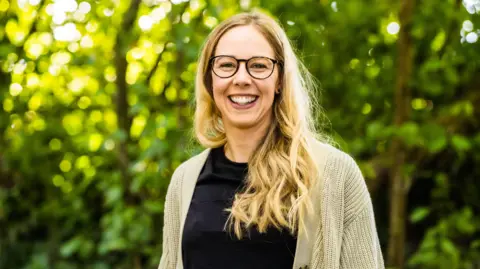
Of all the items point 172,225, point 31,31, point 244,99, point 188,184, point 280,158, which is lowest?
point 172,225

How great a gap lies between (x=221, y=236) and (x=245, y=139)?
1.05 feet

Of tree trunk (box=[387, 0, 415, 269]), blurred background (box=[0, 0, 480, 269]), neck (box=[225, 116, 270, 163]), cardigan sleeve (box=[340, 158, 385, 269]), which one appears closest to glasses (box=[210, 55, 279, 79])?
neck (box=[225, 116, 270, 163])

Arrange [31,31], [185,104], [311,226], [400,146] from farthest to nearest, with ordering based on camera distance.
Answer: [31,31], [185,104], [400,146], [311,226]

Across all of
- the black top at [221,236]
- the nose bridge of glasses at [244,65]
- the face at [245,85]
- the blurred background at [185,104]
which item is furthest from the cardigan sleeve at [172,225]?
the blurred background at [185,104]

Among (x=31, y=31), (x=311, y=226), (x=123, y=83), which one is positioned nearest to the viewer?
(x=311, y=226)

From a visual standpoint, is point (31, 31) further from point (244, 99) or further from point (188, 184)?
point (244, 99)

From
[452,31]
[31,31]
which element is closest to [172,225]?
[452,31]

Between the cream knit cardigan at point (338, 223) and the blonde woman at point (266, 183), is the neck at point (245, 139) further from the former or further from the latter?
the cream knit cardigan at point (338, 223)

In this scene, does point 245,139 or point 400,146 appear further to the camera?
point 400,146

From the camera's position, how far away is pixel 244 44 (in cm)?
232

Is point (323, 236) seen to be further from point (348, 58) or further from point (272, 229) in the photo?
point (348, 58)

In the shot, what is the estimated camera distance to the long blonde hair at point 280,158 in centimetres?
221

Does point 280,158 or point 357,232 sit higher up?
point 280,158

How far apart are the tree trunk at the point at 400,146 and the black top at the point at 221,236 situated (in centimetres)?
229
